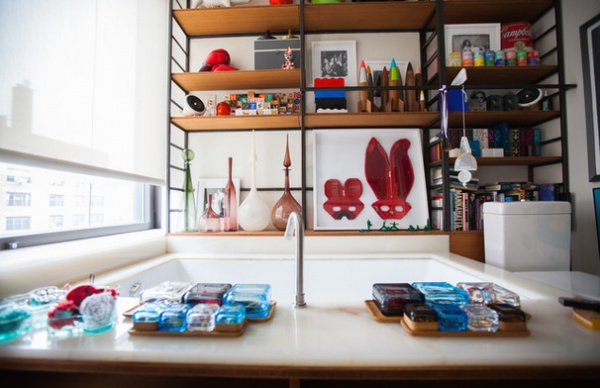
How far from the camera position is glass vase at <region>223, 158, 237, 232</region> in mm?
1745

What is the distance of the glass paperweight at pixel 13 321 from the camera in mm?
519

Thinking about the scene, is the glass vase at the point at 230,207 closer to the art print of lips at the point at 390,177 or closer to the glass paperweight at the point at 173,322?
the art print of lips at the point at 390,177

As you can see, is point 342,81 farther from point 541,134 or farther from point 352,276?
point 541,134

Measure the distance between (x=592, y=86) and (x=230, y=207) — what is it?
7.52ft

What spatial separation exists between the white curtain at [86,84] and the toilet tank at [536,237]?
2.03 m

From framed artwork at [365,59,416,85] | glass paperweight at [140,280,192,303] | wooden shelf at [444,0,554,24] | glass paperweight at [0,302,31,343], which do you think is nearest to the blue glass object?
glass paperweight at [140,280,192,303]

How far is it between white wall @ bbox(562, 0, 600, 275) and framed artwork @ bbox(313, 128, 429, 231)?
0.86 meters

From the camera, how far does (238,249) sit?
1611mm

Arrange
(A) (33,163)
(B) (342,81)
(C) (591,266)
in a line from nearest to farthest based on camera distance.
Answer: (A) (33,163), (C) (591,266), (B) (342,81)

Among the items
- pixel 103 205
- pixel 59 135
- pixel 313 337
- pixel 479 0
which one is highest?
pixel 479 0

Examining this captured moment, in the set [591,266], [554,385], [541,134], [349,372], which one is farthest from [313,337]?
[541,134]

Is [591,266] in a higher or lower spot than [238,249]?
lower

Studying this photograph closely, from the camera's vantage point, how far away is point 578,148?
1.59m

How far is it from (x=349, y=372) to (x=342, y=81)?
1.73 meters
